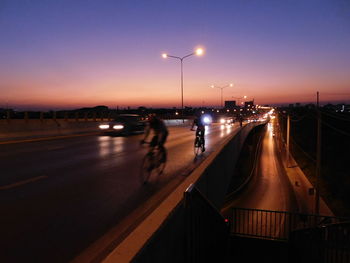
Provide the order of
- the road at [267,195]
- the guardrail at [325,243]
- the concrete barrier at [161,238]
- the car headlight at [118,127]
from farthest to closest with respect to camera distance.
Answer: the road at [267,195]
the car headlight at [118,127]
the guardrail at [325,243]
the concrete barrier at [161,238]

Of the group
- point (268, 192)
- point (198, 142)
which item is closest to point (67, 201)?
point (198, 142)

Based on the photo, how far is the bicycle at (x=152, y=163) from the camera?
8500 millimetres

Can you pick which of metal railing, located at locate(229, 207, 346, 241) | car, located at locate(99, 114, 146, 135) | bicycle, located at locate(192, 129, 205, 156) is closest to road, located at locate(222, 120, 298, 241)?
metal railing, located at locate(229, 207, 346, 241)

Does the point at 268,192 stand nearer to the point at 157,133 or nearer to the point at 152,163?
the point at 157,133

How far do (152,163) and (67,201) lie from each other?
301 cm

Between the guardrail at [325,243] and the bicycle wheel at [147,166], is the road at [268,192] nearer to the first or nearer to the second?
the guardrail at [325,243]

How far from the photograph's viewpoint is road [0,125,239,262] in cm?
422

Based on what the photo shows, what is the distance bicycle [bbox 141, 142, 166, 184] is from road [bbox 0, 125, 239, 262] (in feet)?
0.79

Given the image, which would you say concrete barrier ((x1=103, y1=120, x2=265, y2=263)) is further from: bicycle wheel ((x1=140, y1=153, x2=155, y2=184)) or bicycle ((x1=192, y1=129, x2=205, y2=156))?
bicycle ((x1=192, y1=129, x2=205, y2=156))

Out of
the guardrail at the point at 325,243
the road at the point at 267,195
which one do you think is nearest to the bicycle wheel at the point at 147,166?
the guardrail at the point at 325,243

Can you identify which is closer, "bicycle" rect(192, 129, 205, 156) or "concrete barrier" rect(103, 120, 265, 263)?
"concrete barrier" rect(103, 120, 265, 263)

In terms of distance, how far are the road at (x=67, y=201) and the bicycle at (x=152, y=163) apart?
0.79 ft

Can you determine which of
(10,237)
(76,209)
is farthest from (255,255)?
(10,237)

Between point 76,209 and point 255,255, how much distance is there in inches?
410
